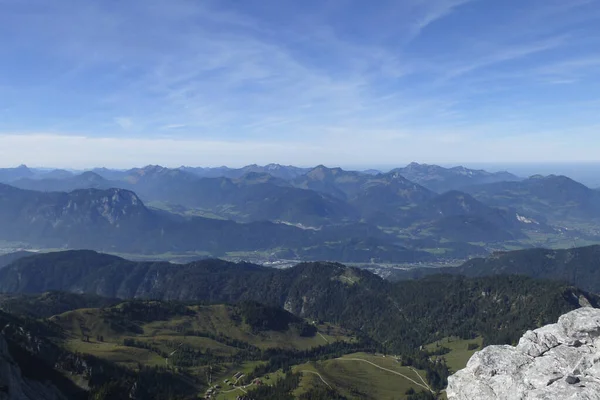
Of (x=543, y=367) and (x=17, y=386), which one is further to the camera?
(x=17, y=386)

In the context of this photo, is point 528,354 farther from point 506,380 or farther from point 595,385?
point 595,385

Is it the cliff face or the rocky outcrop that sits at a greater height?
the rocky outcrop

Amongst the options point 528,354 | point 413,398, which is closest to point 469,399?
point 528,354

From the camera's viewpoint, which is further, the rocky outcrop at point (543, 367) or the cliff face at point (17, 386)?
the cliff face at point (17, 386)

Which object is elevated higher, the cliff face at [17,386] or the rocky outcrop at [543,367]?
the rocky outcrop at [543,367]

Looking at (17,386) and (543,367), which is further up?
(543,367)
